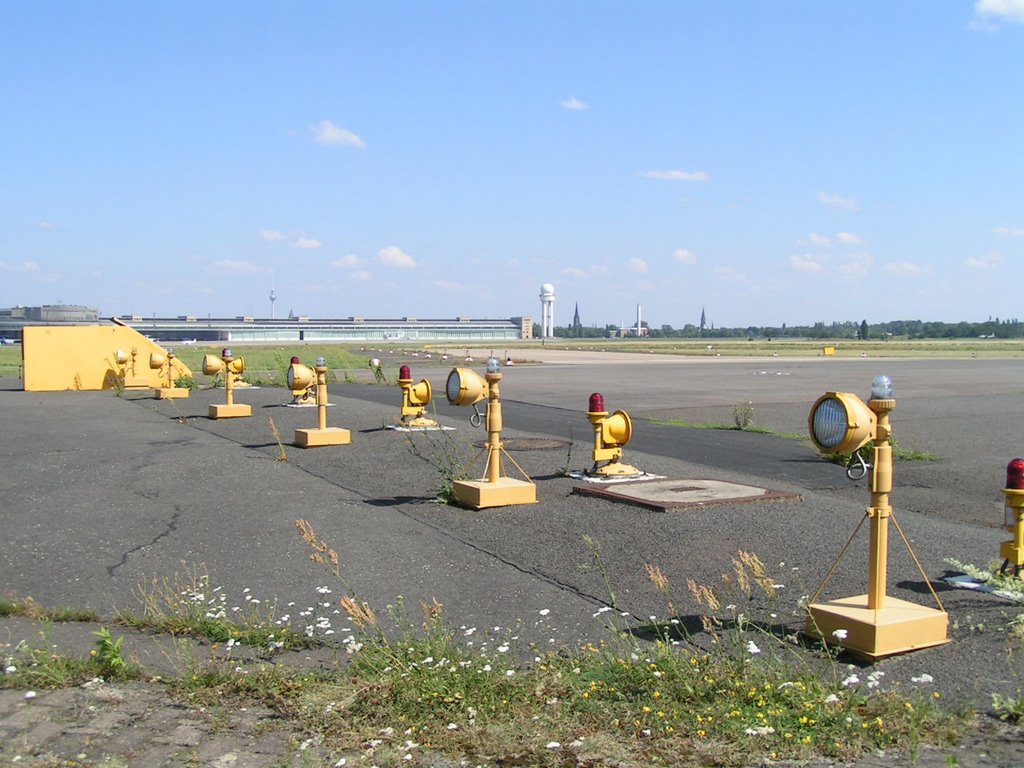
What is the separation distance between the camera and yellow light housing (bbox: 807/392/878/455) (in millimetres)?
5387

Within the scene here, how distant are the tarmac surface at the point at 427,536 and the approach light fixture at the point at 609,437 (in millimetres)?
651

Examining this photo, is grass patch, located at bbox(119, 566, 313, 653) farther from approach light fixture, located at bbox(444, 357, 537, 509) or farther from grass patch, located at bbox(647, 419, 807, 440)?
grass patch, located at bbox(647, 419, 807, 440)

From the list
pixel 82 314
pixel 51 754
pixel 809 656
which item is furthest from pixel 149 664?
pixel 82 314

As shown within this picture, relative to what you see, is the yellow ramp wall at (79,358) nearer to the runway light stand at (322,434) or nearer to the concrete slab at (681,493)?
the runway light stand at (322,434)

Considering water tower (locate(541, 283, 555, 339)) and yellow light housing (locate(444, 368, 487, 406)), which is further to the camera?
water tower (locate(541, 283, 555, 339))

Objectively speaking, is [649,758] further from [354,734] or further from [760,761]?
[354,734]

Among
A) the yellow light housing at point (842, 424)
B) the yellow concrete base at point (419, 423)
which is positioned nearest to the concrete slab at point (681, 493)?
the yellow light housing at point (842, 424)

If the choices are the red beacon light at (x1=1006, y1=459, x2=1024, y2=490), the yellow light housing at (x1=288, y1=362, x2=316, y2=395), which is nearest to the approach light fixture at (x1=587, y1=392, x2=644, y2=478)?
the red beacon light at (x1=1006, y1=459, x2=1024, y2=490)

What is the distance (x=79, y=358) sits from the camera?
26938mm

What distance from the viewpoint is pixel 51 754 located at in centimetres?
405

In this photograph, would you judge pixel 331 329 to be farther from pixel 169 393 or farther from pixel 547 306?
pixel 169 393

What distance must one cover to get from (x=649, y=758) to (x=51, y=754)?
2.49 meters

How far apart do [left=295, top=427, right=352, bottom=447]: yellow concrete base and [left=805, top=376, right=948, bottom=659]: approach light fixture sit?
10.0 m

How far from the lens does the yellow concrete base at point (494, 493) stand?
9.51 meters
